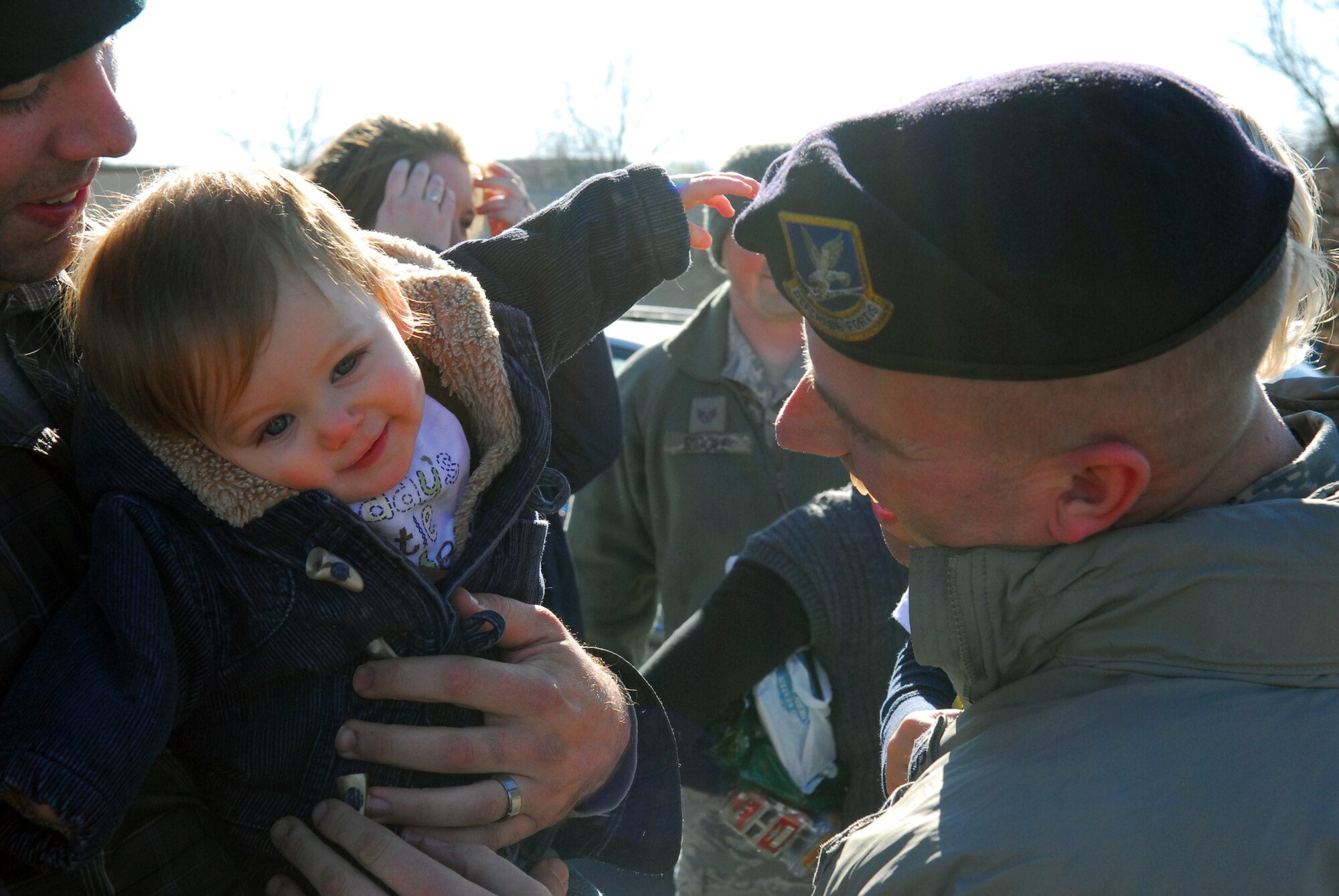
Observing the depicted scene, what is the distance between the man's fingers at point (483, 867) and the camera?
5.30 ft

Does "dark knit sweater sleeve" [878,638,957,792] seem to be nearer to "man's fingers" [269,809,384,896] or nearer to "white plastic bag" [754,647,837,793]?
"white plastic bag" [754,647,837,793]

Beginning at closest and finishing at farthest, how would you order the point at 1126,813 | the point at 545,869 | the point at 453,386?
1. the point at 1126,813
2. the point at 545,869
3. the point at 453,386

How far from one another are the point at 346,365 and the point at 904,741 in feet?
3.67

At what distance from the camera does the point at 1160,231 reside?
114 cm

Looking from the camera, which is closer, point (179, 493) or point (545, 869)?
point (179, 493)

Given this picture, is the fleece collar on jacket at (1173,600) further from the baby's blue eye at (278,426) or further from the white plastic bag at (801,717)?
the white plastic bag at (801,717)

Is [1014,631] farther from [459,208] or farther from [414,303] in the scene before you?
[459,208]

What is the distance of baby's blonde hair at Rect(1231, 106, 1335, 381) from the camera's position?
55.3 inches

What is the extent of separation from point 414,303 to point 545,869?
1044 millimetres

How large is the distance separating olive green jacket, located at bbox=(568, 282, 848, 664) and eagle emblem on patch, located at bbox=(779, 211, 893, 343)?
2.57m

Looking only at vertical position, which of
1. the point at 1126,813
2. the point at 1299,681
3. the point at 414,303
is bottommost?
the point at 1126,813

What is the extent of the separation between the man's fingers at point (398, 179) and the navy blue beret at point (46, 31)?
6.20ft

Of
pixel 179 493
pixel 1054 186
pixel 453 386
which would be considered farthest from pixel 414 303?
pixel 1054 186

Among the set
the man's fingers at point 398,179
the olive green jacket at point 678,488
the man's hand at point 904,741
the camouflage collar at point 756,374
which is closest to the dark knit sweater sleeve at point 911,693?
the man's hand at point 904,741
